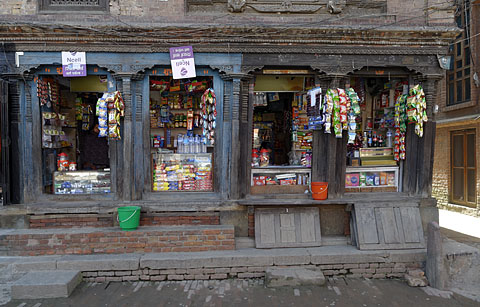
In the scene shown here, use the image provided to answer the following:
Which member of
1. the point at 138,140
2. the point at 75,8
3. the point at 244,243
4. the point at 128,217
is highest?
the point at 75,8

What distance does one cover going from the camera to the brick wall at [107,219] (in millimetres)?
5672

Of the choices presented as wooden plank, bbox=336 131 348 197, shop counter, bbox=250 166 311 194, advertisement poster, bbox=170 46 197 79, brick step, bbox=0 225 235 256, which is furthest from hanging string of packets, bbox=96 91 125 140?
wooden plank, bbox=336 131 348 197

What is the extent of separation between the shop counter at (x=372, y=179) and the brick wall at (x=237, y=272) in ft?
5.31

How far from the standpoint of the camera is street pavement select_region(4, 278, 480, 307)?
433 centimetres

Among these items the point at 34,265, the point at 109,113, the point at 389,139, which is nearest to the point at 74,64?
the point at 109,113

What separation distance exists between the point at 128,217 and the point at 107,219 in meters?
0.77

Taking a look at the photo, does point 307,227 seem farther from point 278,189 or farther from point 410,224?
point 410,224

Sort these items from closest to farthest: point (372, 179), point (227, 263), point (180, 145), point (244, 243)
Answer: point (227, 263) < point (244, 243) < point (372, 179) < point (180, 145)

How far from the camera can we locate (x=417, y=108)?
18.8ft

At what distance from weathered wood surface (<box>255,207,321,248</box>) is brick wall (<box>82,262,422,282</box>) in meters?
0.53

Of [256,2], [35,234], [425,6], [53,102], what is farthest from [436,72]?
[35,234]

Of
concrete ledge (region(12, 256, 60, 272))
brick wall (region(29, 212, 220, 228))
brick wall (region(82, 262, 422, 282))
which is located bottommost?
brick wall (region(82, 262, 422, 282))

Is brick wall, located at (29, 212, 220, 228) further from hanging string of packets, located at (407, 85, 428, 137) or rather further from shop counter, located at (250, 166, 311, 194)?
hanging string of packets, located at (407, 85, 428, 137)

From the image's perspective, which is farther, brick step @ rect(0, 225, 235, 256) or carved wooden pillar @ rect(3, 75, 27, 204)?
carved wooden pillar @ rect(3, 75, 27, 204)
